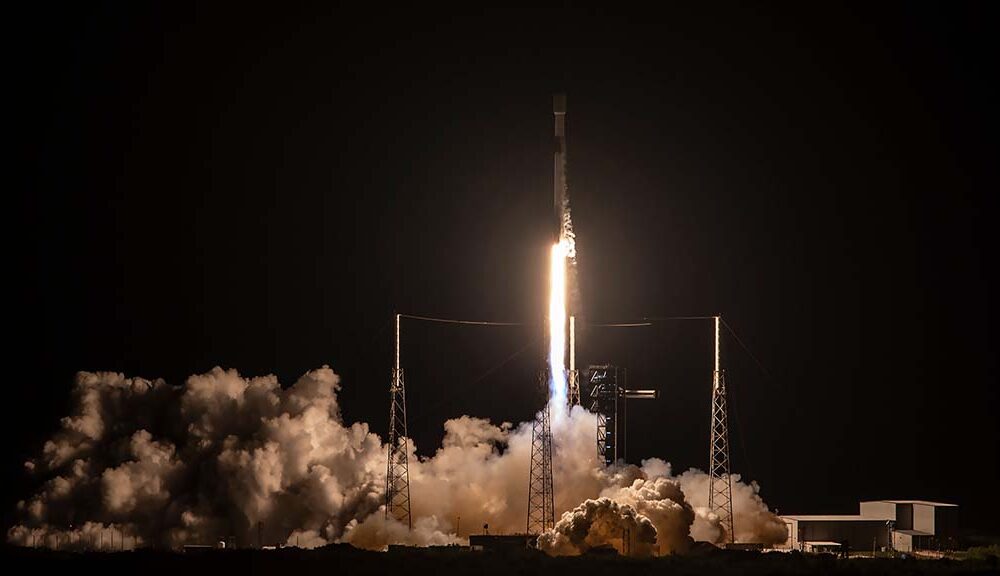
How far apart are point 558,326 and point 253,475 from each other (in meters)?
13.6

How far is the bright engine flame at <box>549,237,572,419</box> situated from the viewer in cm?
7188

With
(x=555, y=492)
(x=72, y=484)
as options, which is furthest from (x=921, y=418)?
(x=72, y=484)

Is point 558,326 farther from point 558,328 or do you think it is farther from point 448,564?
point 448,564

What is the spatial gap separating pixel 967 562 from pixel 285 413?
87.9 feet

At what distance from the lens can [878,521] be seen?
7088 cm

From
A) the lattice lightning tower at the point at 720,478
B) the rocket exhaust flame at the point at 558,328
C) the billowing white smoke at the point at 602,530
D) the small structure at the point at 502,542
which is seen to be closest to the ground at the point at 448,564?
the billowing white smoke at the point at 602,530

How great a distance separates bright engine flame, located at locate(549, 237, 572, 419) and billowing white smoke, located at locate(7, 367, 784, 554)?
6.02 feet

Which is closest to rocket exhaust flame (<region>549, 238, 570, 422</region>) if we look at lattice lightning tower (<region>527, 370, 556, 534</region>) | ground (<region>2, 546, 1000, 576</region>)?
lattice lightning tower (<region>527, 370, 556, 534</region>)

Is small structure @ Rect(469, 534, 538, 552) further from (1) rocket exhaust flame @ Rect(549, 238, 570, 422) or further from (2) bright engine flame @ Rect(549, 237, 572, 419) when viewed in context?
(2) bright engine flame @ Rect(549, 237, 572, 419)

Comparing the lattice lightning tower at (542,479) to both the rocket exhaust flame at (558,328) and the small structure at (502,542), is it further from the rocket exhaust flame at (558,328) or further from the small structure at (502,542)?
the rocket exhaust flame at (558,328)

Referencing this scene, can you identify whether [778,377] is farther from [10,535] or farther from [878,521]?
[10,535]

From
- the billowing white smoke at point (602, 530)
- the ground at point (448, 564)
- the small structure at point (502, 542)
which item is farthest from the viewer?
the small structure at point (502, 542)

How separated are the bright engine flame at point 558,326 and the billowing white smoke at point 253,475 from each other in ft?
6.02

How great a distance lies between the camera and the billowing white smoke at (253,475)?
68062 mm
